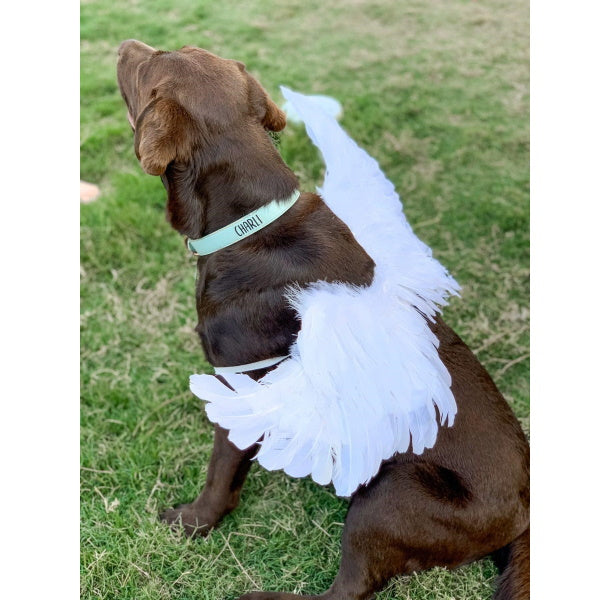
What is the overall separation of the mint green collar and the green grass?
115cm

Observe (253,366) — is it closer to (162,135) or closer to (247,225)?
(247,225)

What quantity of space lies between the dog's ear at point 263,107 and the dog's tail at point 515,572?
1632 millimetres

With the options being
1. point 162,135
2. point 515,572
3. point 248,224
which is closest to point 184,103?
point 162,135

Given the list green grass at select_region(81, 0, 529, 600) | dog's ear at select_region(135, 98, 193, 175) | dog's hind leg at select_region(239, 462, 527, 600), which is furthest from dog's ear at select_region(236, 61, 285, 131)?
green grass at select_region(81, 0, 529, 600)

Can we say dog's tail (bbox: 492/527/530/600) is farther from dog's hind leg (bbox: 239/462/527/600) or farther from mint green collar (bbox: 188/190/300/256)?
mint green collar (bbox: 188/190/300/256)

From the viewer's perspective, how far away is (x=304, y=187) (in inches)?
171

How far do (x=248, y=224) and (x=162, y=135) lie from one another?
1.28ft

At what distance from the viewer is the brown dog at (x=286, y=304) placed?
218 cm

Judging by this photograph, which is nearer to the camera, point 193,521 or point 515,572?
point 515,572

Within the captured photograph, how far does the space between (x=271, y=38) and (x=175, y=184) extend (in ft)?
13.4

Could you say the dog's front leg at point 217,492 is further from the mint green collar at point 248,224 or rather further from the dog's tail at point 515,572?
the dog's tail at point 515,572

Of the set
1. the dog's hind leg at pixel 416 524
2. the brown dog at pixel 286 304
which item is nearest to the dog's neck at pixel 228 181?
the brown dog at pixel 286 304

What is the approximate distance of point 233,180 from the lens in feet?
7.25

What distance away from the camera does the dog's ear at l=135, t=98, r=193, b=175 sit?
208cm
